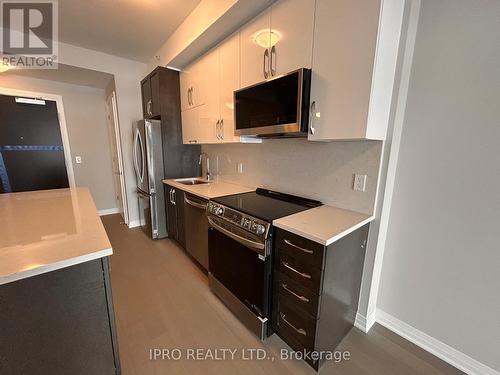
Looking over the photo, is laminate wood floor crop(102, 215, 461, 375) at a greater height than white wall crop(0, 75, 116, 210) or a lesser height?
lesser

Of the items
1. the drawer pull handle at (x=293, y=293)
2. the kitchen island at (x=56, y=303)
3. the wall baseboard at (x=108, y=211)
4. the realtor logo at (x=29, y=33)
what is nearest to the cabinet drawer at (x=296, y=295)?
the drawer pull handle at (x=293, y=293)

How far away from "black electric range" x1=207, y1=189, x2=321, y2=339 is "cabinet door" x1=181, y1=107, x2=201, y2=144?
3.95 feet

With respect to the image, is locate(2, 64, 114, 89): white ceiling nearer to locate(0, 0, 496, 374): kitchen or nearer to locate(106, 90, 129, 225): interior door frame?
locate(106, 90, 129, 225): interior door frame

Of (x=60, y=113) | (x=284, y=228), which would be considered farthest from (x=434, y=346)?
(x=60, y=113)

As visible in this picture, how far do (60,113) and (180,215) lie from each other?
2964 mm

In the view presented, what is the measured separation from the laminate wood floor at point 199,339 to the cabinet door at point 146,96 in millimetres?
2367

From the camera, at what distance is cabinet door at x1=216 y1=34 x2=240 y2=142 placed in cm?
192

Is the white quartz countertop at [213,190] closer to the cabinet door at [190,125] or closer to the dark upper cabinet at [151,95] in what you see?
the cabinet door at [190,125]

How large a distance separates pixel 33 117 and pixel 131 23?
245 cm

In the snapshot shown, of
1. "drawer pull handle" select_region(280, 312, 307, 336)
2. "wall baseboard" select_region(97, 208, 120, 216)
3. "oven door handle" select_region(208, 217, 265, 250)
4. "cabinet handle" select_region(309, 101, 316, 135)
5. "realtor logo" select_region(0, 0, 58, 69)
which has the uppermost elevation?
"realtor logo" select_region(0, 0, 58, 69)

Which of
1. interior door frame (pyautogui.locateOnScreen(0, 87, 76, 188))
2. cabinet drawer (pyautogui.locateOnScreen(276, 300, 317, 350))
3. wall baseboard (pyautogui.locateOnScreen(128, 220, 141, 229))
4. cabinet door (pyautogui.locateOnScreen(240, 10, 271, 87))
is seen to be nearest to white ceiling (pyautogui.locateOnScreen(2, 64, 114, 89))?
interior door frame (pyautogui.locateOnScreen(0, 87, 76, 188))

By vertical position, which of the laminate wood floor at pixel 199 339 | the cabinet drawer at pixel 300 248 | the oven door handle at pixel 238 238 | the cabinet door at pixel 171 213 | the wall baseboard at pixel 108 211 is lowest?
the laminate wood floor at pixel 199 339

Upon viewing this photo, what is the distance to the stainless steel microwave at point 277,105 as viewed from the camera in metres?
1.36

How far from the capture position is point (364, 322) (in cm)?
161
